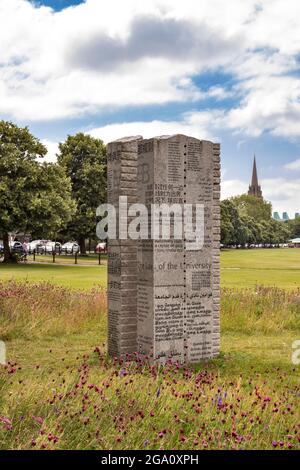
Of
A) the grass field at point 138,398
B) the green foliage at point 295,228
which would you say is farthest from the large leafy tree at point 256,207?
the grass field at point 138,398

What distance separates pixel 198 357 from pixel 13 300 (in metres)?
6.43

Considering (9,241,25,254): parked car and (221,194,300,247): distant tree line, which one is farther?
(221,194,300,247): distant tree line

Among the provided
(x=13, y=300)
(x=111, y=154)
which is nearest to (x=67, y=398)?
(x=111, y=154)

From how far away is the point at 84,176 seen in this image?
2215 inches

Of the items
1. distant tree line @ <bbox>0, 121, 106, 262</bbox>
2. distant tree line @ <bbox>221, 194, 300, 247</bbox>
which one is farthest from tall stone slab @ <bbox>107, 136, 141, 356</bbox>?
distant tree line @ <bbox>221, 194, 300, 247</bbox>

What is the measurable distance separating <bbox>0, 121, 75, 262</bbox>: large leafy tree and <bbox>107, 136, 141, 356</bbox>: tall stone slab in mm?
30795

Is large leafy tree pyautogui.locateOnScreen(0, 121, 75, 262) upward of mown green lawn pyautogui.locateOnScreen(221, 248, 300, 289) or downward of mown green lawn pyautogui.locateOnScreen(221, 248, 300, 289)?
upward

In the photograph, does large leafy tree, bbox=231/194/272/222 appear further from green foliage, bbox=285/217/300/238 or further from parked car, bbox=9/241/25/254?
parked car, bbox=9/241/25/254

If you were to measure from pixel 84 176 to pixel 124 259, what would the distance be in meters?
45.4

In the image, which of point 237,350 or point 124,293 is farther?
point 237,350

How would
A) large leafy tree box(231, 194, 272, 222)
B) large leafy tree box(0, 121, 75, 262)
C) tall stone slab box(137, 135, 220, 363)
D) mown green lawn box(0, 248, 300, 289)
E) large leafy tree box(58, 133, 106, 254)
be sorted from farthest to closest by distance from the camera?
large leafy tree box(231, 194, 272, 222)
large leafy tree box(58, 133, 106, 254)
large leafy tree box(0, 121, 75, 262)
mown green lawn box(0, 248, 300, 289)
tall stone slab box(137, 135, 220, 363)

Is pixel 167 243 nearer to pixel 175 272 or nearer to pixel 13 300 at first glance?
pixel 175 272

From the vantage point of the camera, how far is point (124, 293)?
11.7m

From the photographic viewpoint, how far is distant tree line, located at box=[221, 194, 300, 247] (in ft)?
356
